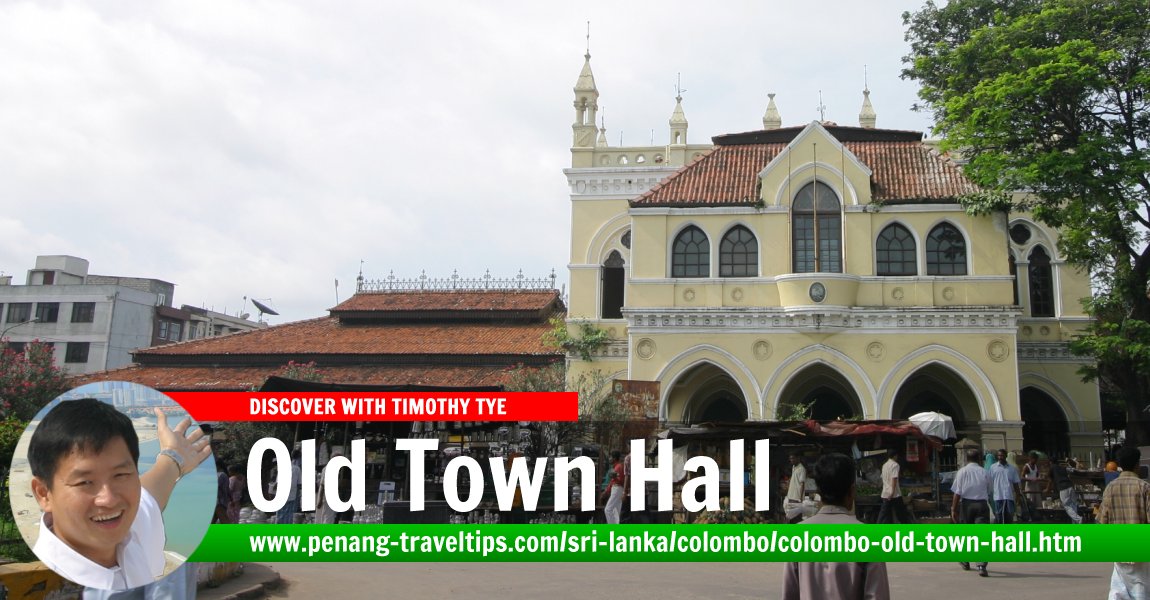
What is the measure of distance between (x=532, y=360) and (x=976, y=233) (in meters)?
12.4

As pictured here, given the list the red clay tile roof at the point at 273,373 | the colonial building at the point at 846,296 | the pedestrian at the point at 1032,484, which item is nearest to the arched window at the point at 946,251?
the colonial building at the point at 846,296

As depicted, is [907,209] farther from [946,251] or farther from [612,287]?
[612,287]

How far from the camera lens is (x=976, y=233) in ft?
71.7

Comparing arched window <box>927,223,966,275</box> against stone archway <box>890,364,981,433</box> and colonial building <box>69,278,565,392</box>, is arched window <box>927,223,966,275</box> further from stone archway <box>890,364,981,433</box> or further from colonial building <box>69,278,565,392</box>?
colonial building <box>69,278,565,392</box>

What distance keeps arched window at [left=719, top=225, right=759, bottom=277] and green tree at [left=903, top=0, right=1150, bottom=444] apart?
4943mm

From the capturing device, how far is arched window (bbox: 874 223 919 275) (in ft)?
72.8

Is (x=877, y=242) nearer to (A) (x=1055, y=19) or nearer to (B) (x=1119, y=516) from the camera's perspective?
(A) (x=1055, y=19)

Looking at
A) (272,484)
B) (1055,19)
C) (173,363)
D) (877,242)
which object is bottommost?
(272,484)

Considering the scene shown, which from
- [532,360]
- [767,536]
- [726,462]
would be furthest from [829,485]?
[532,360]

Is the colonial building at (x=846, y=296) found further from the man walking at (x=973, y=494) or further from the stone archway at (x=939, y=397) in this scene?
the man walking at (x=973, y=494)

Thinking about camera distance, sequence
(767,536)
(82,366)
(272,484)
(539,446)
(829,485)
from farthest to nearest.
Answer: (82,366) < (539,446) < (272,484) < (767,536) < (829,485)

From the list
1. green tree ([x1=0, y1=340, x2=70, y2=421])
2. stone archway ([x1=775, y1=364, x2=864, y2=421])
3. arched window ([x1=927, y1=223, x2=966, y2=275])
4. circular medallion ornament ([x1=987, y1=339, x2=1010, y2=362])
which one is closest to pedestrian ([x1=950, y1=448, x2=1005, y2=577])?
circular medallion ornament ([x1=987, y1=339, x2=1010, y2=362])

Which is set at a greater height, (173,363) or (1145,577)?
(173,363)

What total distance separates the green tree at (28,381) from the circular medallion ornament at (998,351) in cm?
2119
